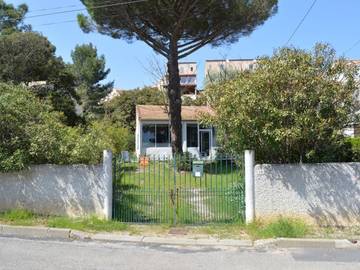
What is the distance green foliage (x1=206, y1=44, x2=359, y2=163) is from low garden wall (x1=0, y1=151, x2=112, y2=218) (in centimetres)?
332

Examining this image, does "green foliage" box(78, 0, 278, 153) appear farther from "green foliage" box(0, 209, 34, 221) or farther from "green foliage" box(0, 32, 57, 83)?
"green foliage" box(0, 209, 34, 221)

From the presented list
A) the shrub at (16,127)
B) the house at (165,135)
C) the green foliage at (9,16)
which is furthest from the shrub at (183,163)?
the green foliage at (9,16)

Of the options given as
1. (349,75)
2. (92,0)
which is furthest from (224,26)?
(349,75)

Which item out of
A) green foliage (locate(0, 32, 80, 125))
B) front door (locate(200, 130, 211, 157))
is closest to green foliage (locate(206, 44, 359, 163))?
front door (locate(200, 130, 211, 157))

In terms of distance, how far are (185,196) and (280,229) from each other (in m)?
2.43

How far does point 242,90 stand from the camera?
36.3 feet

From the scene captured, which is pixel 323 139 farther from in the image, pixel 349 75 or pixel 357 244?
pixel 357 244

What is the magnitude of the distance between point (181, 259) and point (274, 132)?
145 inches

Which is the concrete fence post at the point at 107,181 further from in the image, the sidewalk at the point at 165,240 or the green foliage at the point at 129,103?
the green foliage at the point at 129,103

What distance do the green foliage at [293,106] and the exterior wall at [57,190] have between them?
3.47 meters

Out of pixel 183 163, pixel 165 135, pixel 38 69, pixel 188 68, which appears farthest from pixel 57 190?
pixel 188 68

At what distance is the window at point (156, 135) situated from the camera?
36594mm

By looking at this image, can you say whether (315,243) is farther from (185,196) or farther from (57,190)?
(57,190)

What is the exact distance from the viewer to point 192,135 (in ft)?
121
